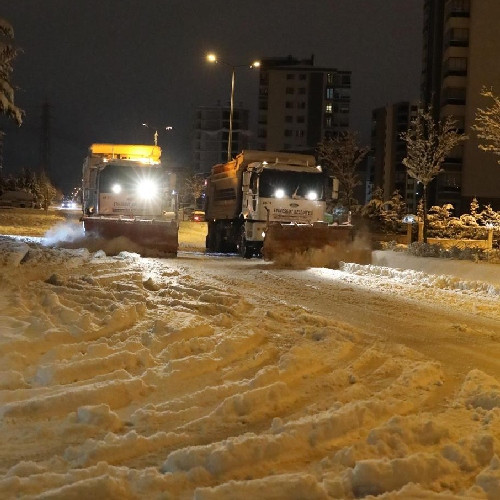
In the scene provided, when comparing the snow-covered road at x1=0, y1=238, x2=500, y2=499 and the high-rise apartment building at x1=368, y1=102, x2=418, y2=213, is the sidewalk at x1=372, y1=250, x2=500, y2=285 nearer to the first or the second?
the snow-covered road at x1=0, y1=238, x2=500, y2=499

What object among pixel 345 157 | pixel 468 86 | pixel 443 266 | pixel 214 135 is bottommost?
pixel 443 266

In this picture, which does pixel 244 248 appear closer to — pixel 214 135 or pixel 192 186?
pixel 192 186

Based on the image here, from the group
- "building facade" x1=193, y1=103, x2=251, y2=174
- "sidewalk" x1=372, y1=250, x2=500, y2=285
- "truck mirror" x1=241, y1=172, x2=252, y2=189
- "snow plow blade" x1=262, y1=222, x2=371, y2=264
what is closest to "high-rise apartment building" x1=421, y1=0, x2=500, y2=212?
"truck mirror" x1=241, y1=172, x2=252, y2=189

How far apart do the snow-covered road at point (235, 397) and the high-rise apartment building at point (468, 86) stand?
52.2m

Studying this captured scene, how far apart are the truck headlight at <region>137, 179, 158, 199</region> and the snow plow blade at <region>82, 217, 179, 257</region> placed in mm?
1786

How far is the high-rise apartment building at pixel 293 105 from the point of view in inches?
4599

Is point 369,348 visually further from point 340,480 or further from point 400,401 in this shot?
point 340,480

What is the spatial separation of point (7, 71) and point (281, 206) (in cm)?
994

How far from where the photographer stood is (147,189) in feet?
81.7

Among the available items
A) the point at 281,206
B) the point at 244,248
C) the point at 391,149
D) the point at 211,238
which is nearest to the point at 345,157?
the point at 211,238

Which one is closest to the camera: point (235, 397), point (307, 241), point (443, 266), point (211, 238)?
point (235, 397)

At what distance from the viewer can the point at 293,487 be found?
4.16 m

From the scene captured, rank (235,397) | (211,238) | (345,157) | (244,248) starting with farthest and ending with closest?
(345,157)
(211,238)
(244,248)
(235,397)

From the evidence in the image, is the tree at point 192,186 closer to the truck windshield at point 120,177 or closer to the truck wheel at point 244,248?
the truck wheel at point 244,248
